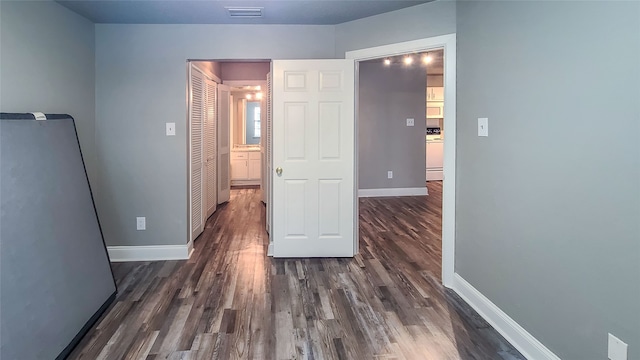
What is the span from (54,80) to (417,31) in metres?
2.93

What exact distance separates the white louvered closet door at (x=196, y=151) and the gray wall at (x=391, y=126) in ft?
11.0

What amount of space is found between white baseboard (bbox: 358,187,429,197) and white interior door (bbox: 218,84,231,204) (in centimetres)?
252

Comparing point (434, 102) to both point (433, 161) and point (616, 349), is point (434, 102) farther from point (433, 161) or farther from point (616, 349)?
point (616, 349)

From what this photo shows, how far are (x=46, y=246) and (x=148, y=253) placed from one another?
1.65 meters

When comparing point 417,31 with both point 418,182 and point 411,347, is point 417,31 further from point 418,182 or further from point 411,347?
point 418,182

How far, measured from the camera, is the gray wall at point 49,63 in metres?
2.52

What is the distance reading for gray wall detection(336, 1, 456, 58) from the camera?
10.1 ft

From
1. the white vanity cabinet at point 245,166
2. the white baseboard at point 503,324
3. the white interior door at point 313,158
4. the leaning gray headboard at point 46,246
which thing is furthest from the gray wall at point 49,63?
the white vanity cabinet at point 245,166

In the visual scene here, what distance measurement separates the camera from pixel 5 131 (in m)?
2.16

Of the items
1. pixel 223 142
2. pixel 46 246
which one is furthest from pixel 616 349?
pixel 223 142

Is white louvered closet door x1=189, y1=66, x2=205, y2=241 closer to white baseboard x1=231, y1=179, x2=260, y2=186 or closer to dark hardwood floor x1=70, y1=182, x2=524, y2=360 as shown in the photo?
dark hardwood floor x1=70, y1=182, x2=524, y2=360

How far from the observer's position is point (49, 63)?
2943 millimetres

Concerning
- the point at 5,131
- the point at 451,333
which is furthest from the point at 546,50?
the point at 5,131

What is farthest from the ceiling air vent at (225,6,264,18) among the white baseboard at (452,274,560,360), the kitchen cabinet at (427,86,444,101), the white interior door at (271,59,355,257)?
the kitchen cabinet at (427,86,444,101)
